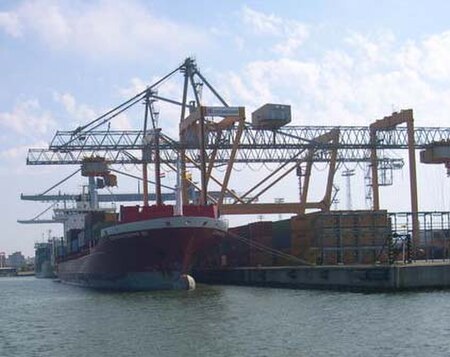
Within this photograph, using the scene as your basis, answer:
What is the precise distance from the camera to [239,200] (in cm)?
6656

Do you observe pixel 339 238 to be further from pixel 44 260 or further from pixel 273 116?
pixel 44 260

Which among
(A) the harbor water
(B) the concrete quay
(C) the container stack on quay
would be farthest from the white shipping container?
(A) the harbor water

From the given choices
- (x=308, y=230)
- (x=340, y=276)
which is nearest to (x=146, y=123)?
(x=308, y=230)

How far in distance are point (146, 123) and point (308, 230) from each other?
81.8 feet

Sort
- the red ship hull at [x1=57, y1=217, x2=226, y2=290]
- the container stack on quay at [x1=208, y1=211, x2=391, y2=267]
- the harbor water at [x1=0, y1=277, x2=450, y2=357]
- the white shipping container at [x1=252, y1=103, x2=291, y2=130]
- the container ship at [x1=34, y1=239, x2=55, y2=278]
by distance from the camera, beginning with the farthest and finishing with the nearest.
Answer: the container ship at [x1=34, y1=239, x2=55, y2=278]
the white shipping container at [x1=252, y1=103, x2=291, y2=130]
the container stack on quay at [x1=208, y1=211, x2=391, y2=267]
the red ship hull at [x1=57, y1=217, x2=226, y2=290]
the harbor water at [x1=0, y1=277, x2=450, y2=357]

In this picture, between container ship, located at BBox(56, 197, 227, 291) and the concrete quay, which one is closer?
the concrete quay

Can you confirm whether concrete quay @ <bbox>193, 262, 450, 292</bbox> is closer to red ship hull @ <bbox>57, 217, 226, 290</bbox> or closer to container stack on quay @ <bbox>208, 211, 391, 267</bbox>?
container stack on quay @ <bbox>208, 211, 391, 267</bbox>

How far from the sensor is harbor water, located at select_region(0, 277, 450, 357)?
75.9 ft

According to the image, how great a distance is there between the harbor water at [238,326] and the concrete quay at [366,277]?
69.1 inches

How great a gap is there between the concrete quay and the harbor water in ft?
5.76

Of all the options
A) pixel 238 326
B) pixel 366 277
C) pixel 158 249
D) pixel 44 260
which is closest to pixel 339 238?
pixel 366 277

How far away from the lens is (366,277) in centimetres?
4144

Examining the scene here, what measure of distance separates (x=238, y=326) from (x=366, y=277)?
1515cm

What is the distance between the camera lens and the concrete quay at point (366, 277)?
40312 mm
